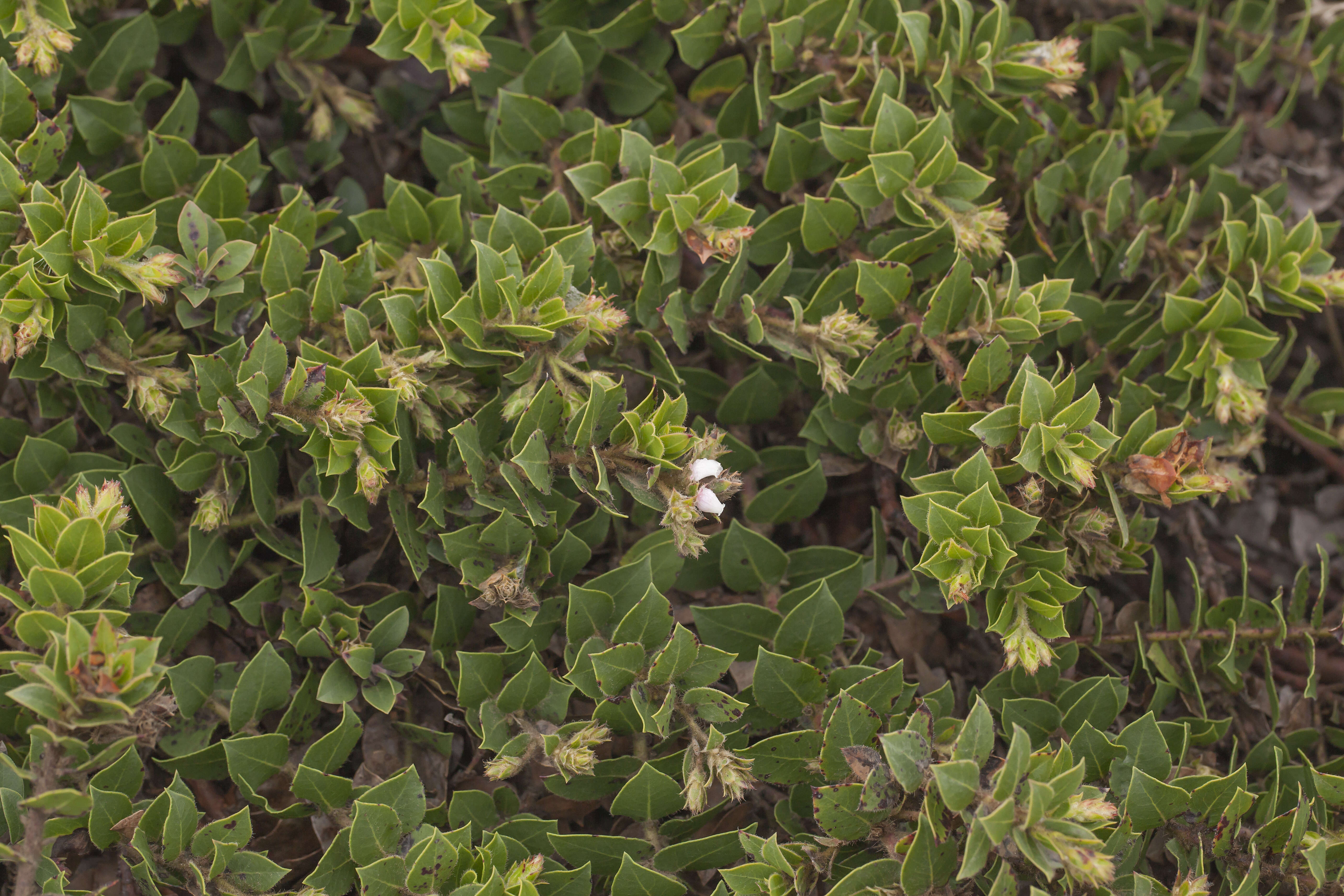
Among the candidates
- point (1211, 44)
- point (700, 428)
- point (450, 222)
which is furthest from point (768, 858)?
point (1211, 44)

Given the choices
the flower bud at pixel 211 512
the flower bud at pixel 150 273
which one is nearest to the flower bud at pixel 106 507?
the flower bud at pixel 211 512

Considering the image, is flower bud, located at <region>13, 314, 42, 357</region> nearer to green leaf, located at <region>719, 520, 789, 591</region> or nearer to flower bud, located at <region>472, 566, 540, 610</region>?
flower bud, located at <region>472, 566, 540, 610</region>

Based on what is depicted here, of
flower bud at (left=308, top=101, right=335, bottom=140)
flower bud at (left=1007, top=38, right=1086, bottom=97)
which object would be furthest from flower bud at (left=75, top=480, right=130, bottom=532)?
flower bud at (left=1007, top=38, right=1086, bottom=97)

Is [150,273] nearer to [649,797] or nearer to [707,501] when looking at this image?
[707,501]

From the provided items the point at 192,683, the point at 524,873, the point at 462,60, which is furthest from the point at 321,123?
the point at 524,873

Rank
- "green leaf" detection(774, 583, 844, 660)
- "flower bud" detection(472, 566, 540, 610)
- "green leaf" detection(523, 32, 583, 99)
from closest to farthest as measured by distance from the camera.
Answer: "flower bud" detection(472, 566, 540, 610)
"green leaf" detection(774, 583, 844, 660)
"green leaf" detection(523, 32, 583, 99)

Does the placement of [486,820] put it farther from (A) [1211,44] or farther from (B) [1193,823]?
(A) [1211,44]
